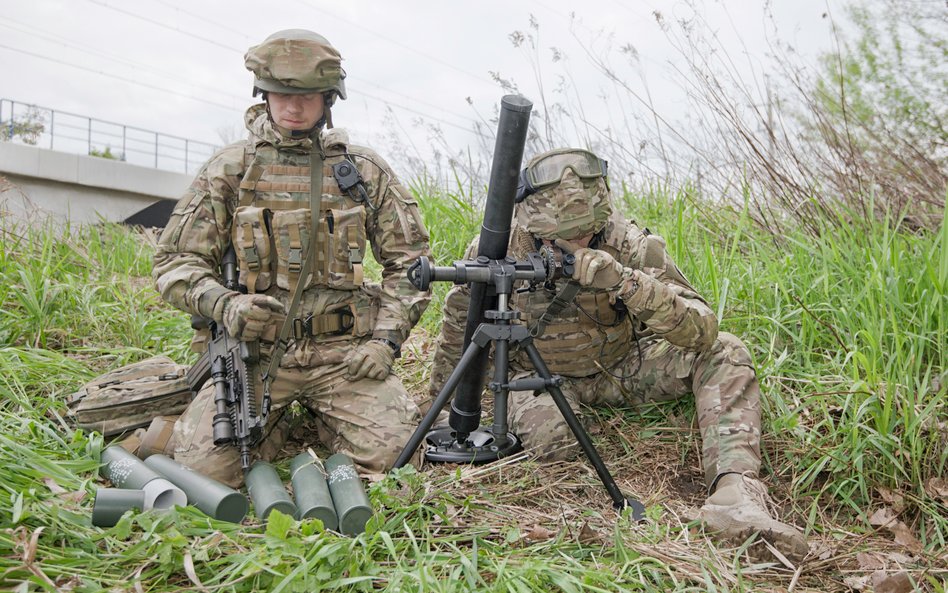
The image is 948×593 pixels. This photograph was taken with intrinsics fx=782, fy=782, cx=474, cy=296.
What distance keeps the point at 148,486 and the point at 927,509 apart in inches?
113

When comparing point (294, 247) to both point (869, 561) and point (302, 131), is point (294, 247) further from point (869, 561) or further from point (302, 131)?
point (869, 561)

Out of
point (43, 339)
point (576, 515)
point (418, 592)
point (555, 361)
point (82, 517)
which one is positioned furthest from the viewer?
point (43, 339)

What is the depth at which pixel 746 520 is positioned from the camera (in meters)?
2.74

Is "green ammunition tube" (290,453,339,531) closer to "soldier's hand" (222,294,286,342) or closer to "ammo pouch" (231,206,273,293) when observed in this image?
"soldier's hand" (222,294,286,342)

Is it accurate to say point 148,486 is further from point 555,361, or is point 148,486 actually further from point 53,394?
point 555,361

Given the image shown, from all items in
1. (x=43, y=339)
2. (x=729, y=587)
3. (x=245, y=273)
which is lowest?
(x=729, y=587)

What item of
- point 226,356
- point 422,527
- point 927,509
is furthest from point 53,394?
point 927,509

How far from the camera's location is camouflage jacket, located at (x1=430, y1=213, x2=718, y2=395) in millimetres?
3379

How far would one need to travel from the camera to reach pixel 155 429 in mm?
3553

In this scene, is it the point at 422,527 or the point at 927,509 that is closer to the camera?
the point at 422,527

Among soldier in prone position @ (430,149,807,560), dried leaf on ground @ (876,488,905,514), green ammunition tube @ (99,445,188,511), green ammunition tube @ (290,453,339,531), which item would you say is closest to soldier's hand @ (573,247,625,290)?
soldier in prone position @ (430,149,807,560)

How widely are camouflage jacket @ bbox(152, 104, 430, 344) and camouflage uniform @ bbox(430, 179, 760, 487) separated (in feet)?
1.05

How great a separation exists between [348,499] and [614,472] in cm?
143

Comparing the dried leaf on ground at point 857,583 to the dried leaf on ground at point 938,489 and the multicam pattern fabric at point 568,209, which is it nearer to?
the dried leaf on ground at point 938,489
